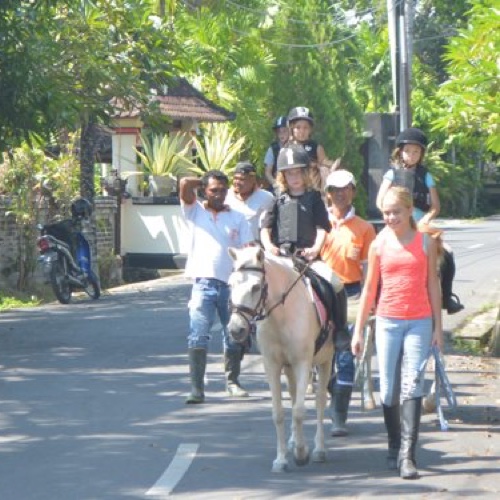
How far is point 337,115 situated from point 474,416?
3066 centimetres

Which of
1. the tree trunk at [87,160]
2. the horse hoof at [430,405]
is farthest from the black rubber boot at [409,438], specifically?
the tree trunk at [87,160]

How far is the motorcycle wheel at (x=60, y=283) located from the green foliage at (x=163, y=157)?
9124 millimetres

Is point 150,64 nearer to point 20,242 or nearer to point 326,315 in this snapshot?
point 20,242

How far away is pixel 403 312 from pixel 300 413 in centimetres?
99

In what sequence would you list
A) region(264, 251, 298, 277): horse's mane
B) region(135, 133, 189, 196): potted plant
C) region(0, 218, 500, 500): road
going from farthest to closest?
region(135, 133, 189, 196): potted plant < region(264, 251, 298, 277): horse's mane < region(0, 218, 500, 500): road

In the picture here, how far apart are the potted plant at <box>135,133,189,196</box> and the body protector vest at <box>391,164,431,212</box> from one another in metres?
18.2

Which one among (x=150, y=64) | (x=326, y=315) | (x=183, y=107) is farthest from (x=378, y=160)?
(x=326, y=315)

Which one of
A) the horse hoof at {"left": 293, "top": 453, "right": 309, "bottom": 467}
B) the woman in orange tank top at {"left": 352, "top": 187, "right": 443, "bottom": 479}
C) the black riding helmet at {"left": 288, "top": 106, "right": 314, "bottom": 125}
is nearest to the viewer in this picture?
the woman in orange tank top at {"left": 352, "top": 187, "right": 443, "bottom": 479}

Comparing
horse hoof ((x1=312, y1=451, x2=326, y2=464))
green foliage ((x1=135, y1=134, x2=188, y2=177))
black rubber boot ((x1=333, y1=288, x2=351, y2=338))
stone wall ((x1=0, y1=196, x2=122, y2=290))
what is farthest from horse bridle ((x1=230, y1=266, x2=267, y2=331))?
green foliage ((x1=135, y1=134, x2=188, y2=177))

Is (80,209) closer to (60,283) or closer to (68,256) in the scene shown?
(68,256)

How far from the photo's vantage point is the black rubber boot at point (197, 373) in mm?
12250

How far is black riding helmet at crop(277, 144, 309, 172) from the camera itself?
10.8m

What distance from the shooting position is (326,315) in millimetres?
10195

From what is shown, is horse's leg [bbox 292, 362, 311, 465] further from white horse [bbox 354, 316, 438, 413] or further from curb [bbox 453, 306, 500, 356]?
curb [bbox 453, 306, 500, 356]
